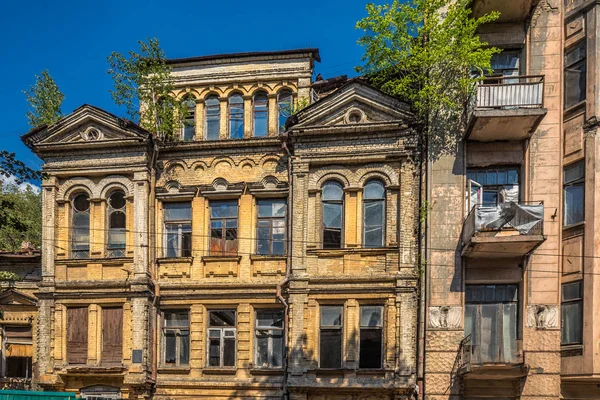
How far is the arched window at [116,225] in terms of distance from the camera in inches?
692

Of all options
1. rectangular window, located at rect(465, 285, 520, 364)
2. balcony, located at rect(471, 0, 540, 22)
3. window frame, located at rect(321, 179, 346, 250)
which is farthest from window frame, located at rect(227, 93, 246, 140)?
rectangular window, located at rect(465, 285, 520, 364)

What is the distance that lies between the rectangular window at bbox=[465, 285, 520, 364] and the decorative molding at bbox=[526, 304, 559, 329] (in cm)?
37

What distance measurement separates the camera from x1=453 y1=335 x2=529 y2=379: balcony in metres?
14.5

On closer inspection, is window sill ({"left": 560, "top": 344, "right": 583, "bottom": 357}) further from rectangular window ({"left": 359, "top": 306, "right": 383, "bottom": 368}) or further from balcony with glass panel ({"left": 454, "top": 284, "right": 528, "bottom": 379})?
rectangular window ({"left": 359, "top": 306, "right": 383, "bottom": 368})

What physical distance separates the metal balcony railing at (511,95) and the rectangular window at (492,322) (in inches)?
188

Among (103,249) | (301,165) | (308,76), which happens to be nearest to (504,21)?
(308,76)

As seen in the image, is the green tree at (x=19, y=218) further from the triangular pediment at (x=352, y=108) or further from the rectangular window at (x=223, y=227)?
the triangular pediment at (x=352, y=108)

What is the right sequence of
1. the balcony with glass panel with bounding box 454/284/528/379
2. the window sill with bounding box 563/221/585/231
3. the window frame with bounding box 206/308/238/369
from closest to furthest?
the balcony with glass panel with bounding box 454/284/528/379 → the window sill with bounding box 563/221/585/231 → the window frame with bounding box 206/308/238/369

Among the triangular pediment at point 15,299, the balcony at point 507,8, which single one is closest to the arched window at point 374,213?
the balcony at point 507,8

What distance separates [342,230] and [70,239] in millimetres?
8294

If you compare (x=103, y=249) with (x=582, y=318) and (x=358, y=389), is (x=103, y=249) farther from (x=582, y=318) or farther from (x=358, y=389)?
(x=582, y=318)

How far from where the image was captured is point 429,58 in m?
15.7

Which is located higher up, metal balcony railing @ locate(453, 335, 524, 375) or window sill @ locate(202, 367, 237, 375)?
metal balcony railing @ locate(453, 335, 524, 375)

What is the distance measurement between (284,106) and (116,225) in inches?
245
